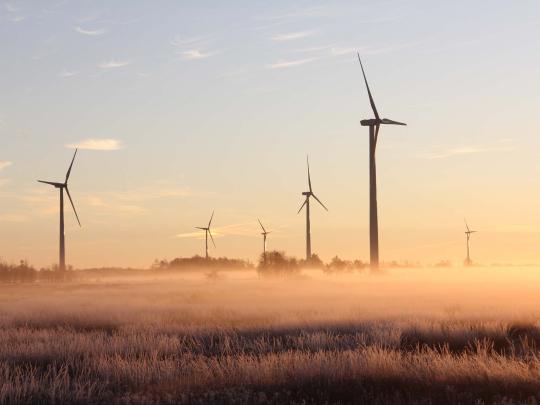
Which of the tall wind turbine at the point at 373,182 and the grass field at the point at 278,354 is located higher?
the tall wind turbine at the point at 373,182

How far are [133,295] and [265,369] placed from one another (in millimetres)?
38017

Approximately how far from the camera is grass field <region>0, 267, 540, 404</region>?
1339 cm

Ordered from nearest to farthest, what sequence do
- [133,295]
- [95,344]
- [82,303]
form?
[95,344]
[82,303]
[133,295]

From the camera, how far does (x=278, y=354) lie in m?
18.3

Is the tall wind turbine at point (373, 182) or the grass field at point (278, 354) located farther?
the tall wind turbine at point (373, 182)

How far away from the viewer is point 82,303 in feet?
137

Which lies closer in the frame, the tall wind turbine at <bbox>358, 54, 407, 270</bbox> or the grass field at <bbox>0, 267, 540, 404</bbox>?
the grass field at <bbox>0, 267, 540, 404</bbox>

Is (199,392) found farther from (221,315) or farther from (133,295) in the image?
(133,295)

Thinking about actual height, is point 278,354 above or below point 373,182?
below

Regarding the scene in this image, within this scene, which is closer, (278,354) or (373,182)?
(278,354)

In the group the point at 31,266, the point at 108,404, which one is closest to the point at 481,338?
the point at 108,404

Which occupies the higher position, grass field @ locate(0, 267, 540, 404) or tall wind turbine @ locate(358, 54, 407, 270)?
tall wind turbine @ locate(358, 54, 407, 270)

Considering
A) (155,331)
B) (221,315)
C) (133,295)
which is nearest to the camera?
(155,331)

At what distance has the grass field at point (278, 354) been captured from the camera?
13391 mm
